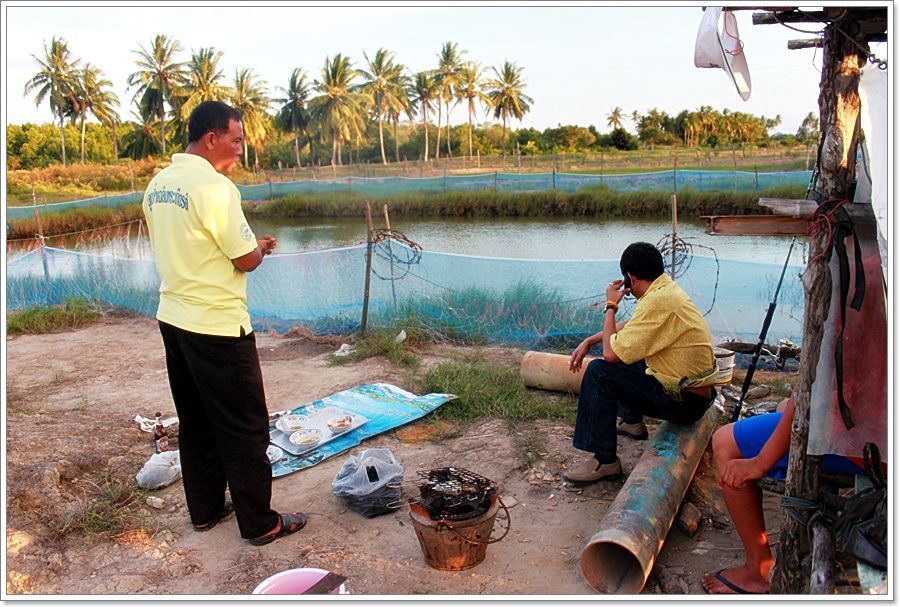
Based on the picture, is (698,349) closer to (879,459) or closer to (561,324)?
(879,459)

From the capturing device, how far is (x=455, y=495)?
303 centimetres

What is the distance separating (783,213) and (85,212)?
20.7 metres

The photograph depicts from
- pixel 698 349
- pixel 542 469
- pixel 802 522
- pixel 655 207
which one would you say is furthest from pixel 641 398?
pixel 655 207

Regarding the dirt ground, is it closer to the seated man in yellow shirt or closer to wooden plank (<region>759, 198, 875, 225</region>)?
the seated man in yellow shirt

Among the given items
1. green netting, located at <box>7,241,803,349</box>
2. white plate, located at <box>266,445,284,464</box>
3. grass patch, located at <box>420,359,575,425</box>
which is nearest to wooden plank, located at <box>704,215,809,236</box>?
grass patch, located at <box>420,359,575,425</box>

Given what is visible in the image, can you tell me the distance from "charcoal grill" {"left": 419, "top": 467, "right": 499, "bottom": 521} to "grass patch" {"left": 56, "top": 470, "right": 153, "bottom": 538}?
4.71ft

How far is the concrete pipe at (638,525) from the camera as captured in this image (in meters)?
2.71

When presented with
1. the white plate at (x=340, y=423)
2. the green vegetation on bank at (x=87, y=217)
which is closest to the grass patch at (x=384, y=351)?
the white plate at (x=340, y=423)

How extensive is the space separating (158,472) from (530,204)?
19.8 m

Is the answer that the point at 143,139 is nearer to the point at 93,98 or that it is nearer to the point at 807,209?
the point at 93,98

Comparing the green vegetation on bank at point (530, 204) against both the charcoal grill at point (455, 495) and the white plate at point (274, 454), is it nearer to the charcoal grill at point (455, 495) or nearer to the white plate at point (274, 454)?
the white plate at point (274, 454)

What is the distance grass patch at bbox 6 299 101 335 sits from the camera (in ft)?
25.2

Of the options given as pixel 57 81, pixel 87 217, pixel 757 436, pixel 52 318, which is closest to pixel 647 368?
pixel 757 436

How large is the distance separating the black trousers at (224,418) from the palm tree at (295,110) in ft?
165
